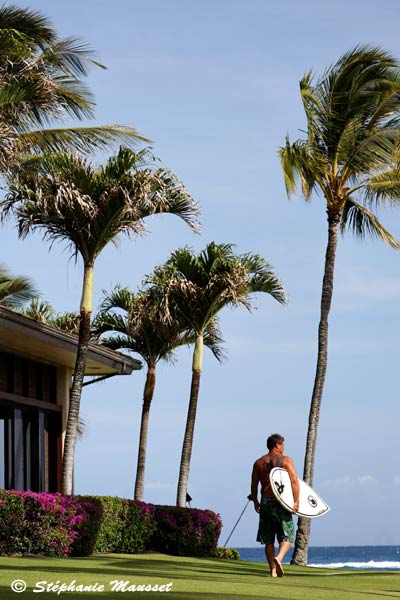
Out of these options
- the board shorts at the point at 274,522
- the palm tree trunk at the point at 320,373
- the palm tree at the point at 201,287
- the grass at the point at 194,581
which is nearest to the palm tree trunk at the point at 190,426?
the palm tree at the point at 201,287

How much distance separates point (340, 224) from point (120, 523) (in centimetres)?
981

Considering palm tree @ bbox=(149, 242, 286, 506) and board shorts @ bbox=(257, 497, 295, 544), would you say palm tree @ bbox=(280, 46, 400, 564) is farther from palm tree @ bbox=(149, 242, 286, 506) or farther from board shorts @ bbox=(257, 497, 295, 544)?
board shorts @ bbox=(257, 497, 295, 544)

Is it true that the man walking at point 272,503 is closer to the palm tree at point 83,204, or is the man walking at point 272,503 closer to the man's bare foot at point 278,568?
the man's bare foot at point 278,568

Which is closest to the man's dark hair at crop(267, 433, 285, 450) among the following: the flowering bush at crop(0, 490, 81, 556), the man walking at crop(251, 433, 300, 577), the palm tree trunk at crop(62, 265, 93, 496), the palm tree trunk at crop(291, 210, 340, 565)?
the man walking at crop(251, 433, 300, 577)

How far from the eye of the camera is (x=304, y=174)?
24.8 metres

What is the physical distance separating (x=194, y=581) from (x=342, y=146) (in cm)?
1433

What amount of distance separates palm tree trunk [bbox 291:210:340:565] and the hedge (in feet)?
6.89

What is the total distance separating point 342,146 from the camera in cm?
2428

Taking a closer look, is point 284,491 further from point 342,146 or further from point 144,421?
point 144,421

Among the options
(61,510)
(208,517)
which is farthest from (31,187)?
(208,517)

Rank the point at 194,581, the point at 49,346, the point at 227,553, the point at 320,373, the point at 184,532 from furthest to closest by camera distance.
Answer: the point at 227,553, the point at 320,373, the point at 184,532, the point at 49,346, the point at 194,581

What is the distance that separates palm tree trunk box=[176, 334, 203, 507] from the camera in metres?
29.0

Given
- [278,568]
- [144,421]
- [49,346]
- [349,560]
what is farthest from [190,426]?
[349,560]

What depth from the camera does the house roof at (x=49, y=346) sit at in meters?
18.9
